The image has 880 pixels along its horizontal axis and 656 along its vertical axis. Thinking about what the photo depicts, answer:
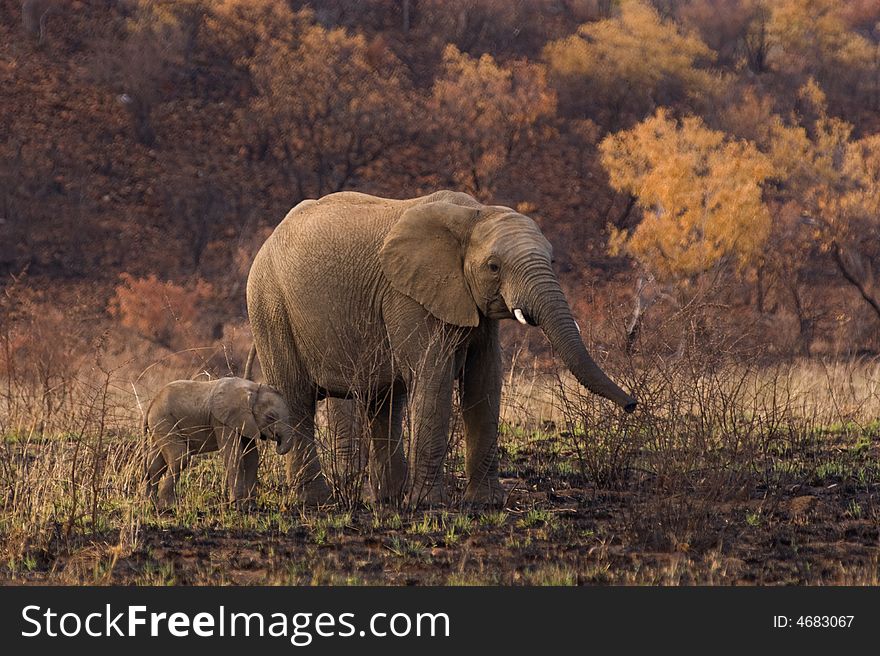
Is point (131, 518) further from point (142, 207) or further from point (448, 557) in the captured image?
point (142, 207)

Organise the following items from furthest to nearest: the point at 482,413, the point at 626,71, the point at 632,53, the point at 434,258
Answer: the point at 632,53 → the point at 626,71 → the point at 482,413 → the point at 434,258

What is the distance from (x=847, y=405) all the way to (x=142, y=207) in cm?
3564

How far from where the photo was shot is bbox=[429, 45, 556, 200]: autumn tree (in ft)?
163

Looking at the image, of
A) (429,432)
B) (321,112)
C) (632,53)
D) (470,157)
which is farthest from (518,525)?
(632,53)

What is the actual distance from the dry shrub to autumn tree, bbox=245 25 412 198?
9310mm

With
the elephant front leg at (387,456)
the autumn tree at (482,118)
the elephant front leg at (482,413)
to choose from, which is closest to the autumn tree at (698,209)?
the autumn tree at (482,118)

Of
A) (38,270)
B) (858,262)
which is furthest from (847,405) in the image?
(38,270)

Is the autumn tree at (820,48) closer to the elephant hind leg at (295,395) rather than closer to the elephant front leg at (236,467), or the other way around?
the elephant hind leg at (295,395)

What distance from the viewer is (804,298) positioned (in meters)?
42.5

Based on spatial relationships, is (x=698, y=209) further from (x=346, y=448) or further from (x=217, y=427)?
(x=217, y=427)

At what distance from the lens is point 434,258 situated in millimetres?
9438

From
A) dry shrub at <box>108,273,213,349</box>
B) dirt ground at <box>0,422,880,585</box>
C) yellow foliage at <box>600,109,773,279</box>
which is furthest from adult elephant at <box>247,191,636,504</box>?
yellow foliage at <box>600,109,773,279</box>

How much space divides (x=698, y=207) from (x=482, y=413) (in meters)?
28.7

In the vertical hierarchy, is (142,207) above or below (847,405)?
above
